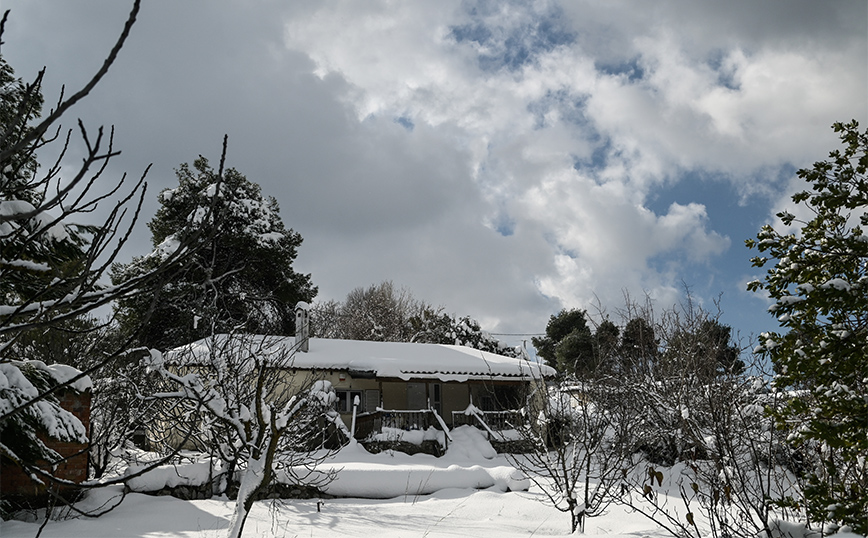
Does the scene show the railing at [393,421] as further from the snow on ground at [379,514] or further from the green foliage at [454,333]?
the green foliage at [454,333]

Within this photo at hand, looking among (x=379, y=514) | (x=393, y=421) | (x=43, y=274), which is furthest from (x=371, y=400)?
(x=43, y=274)

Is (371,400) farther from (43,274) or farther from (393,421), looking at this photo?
(43,274)

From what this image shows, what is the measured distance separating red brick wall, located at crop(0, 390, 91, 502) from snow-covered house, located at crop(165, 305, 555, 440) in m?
8.80

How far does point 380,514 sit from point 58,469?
5170 mm

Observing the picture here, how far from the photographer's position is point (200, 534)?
7543mm

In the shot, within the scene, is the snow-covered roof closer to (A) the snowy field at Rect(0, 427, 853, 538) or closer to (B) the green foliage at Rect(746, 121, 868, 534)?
(A) the snowy field at Rect(0, 427, 853, 538)

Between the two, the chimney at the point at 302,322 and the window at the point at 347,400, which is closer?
the chimney at the point at 302,322

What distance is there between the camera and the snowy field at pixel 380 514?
797cm

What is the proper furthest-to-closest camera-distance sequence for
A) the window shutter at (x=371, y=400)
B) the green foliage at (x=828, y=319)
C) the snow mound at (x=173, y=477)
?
the window shutter at (x=371, y=400) → the snow mound at (x=173, y=477) → the green foliage at (x=828, y=319)

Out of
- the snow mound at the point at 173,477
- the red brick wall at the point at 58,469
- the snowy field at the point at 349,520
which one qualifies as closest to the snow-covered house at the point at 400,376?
the snow mound at the point at 173,477

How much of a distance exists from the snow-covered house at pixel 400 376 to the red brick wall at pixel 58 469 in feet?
28.9

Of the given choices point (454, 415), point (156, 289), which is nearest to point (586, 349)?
point (454, 415)

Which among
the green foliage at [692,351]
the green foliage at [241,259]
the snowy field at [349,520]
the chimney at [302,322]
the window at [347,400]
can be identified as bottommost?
the snowy field at [349,520]

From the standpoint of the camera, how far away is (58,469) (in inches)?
343
